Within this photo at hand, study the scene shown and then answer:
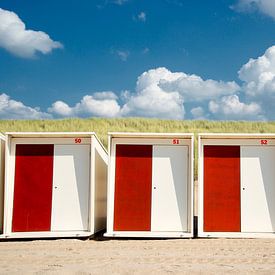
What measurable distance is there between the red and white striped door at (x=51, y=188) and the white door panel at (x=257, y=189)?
280 centimetres

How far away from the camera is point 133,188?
8195 mm

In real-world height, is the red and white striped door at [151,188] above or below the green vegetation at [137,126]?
below

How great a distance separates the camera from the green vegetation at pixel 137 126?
31.1 meters

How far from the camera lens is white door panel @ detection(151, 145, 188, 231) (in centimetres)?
809

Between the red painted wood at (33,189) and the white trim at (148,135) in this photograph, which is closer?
the white trim at (148,135)

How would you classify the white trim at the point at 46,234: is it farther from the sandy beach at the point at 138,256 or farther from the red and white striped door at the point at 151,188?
the red and white striped door at the point at 151,188

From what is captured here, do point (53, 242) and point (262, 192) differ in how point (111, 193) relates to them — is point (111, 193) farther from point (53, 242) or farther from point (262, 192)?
point (262, 192)

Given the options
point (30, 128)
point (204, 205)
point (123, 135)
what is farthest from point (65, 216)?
point (30, 128)

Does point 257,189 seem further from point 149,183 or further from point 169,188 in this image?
point 149,183

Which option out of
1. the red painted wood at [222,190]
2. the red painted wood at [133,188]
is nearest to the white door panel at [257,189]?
the red painted wood at [222,190]

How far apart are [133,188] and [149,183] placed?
0.30 meters

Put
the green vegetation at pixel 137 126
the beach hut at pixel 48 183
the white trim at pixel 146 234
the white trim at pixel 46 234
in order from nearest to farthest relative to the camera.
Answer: the white trim at pixel 146 234 < the white trim at pixel 46 234 < the beach hut at pixel 48 183 < the green vegetation at pixel 137 126

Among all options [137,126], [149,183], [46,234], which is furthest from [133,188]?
[137,126]

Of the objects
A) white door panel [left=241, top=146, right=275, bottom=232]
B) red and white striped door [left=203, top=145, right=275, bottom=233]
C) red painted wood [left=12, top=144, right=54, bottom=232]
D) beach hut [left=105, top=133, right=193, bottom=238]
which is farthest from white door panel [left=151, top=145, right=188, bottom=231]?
red painted wood [left=12, top=144, right=54, bottom=232]
